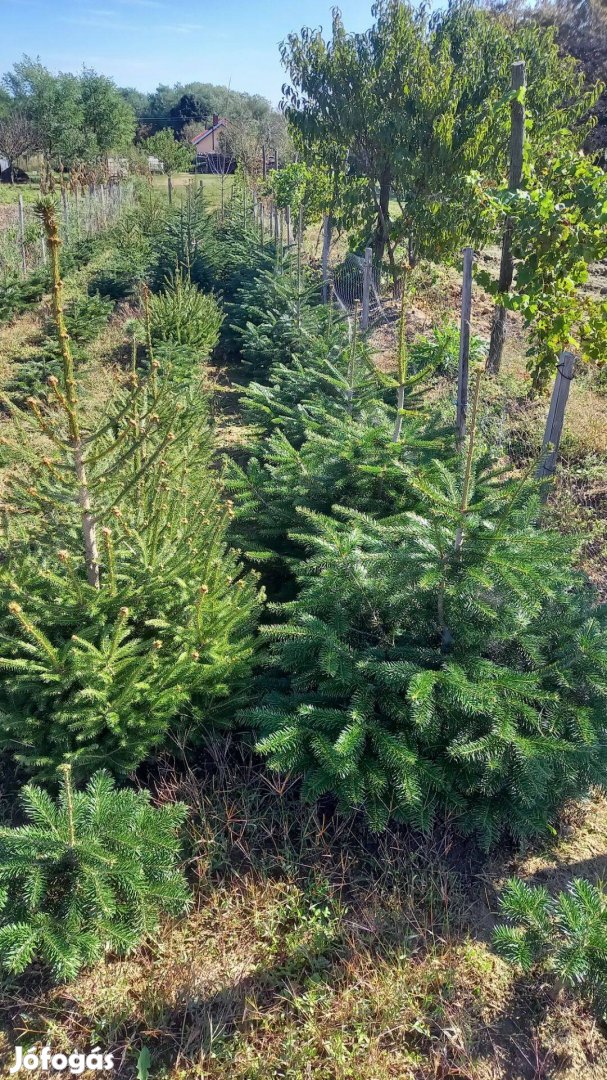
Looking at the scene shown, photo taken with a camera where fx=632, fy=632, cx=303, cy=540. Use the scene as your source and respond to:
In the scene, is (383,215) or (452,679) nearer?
(452,679)

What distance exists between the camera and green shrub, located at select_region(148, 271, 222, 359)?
8234mm

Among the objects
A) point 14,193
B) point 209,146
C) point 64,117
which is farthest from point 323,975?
point 209,146

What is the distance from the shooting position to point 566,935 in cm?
215

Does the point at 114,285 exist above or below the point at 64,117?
below

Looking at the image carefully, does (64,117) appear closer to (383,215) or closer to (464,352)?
(383,215)

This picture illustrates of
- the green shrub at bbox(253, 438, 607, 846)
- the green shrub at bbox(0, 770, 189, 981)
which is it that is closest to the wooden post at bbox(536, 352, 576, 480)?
the green shrub at bbox(253, 438, 607, 846)

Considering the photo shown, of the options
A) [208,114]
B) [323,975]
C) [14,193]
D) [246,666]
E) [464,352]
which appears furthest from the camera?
[208,114]

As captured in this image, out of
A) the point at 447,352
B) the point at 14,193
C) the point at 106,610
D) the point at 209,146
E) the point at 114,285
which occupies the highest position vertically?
the point at 209,146

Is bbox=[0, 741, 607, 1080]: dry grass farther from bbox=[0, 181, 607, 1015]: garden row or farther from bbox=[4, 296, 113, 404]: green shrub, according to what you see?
bbox=[4, 296, 113, 404]: green shrub

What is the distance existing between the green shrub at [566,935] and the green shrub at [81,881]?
1175mm

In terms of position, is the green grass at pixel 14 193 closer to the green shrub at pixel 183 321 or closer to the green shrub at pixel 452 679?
the green shrub at pixel 183 321

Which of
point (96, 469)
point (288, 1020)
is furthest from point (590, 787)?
point (96, 469)

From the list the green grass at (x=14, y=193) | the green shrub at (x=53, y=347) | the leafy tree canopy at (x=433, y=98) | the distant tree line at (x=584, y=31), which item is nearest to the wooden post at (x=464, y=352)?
the green shrub at (x=53, y=347)

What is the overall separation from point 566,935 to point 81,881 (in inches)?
66.5
